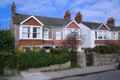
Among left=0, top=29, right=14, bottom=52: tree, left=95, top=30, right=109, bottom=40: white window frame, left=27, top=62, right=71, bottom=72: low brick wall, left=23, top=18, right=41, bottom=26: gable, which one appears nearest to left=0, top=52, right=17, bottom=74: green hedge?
left=27, top=62, right=71, bottom=72: low brick wall

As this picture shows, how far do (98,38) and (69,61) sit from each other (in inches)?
715

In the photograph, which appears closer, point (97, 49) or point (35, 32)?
point (97, 49)

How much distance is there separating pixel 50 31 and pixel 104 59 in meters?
12.0

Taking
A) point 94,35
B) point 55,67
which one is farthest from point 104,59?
point 94,35

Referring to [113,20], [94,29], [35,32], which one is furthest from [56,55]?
[113,20]

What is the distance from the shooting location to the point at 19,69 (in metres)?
16.6

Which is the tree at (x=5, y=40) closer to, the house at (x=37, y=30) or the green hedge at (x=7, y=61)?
the house at (x=37, y=30)

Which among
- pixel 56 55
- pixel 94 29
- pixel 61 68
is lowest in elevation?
pixel 61 68

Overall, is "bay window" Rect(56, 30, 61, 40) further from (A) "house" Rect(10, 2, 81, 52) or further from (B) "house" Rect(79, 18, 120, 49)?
(B) "house" Rect(79, 18, 120, 49)

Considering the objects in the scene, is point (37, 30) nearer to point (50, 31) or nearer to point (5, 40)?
point (50, 31)

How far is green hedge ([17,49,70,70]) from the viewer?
16.6m

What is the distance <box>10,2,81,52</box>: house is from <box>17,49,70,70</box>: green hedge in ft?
18.9

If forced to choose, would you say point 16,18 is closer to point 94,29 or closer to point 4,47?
point 4,47

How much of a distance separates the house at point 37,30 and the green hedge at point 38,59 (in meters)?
5.75
